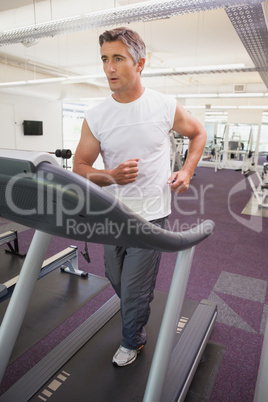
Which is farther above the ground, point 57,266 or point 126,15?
point 126,15

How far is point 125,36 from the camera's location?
4.22 feet

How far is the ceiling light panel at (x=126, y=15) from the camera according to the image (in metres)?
2.66

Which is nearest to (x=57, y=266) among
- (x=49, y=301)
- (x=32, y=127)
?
(x=49, y=301)

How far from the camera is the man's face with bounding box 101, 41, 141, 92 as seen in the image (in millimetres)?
1291

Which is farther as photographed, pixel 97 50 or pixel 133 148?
pixel 97 50

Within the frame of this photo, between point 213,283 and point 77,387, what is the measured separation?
1.60m

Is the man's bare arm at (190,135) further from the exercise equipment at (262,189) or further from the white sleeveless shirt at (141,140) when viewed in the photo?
the exercise equipment at (262,189)

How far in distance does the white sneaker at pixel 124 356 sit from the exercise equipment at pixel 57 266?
0.91m

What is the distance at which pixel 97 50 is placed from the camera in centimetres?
694

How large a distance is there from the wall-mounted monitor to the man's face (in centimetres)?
929

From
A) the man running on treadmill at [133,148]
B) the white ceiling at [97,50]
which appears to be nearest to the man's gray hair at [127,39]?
the man running on treadmill at [133,148]

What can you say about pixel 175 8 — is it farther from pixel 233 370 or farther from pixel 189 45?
pixel 189 45

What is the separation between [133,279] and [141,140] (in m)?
0.67

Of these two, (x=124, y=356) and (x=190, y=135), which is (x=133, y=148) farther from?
(x=124, y=356)
